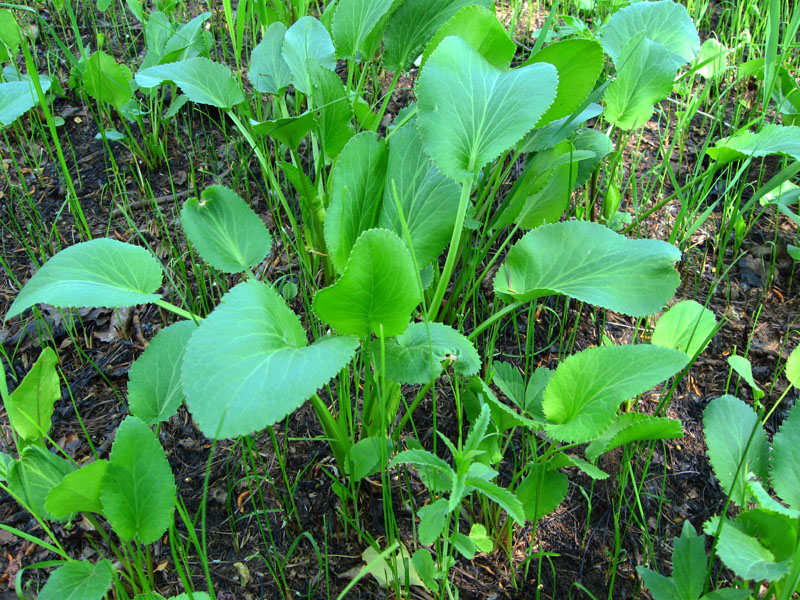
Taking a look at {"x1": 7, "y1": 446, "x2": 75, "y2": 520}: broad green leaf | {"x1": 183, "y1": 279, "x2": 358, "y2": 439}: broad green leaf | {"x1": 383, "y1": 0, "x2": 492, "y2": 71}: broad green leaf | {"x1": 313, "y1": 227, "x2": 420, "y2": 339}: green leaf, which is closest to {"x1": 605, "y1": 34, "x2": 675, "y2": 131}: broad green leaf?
{"x1": 383, "y1": 0, "x2": 492, "y2": 71}: broad green leaf

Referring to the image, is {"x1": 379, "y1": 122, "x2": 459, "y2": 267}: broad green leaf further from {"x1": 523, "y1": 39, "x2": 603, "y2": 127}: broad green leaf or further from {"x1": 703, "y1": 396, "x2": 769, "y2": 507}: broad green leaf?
{"x1": 703, "y1": 396, "x2": 769, "y2": 507}: broad green leaf

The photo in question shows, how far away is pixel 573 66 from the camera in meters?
1.17

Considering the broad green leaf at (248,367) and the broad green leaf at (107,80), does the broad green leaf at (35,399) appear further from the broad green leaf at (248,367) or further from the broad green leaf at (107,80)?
the broad green leaf at (107,80)

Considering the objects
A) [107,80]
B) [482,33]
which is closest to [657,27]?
[482,33]

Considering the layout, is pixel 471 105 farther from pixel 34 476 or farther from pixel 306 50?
pixel 34 476

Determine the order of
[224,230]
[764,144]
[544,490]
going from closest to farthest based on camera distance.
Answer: [544,490]
[224,230]
[764,144]

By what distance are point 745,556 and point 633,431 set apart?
8.6 inches

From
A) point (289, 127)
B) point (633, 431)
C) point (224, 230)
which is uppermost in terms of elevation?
point (289, 127)

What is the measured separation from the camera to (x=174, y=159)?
1854 millimetres

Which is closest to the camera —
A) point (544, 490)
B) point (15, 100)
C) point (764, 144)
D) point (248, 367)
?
point (248, 367)

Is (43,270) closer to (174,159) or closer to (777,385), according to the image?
(174,159)

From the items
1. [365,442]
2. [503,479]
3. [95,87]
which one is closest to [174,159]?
[95,87]

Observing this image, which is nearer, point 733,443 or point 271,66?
point 733,443

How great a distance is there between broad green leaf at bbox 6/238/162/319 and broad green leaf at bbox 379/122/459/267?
433 millimetres
